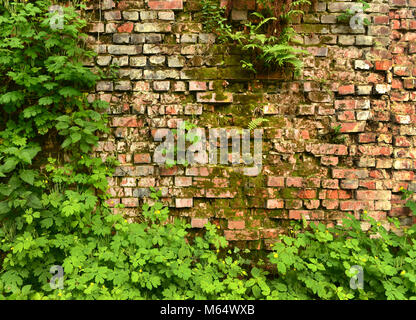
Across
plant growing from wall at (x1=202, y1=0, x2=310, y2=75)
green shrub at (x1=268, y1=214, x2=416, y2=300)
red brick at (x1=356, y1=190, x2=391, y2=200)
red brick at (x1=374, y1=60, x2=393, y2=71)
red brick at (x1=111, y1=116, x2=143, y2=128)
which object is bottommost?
green shrub at (x1=268, y1=214, x2=416, y2=300)

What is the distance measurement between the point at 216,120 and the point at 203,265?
1426mm

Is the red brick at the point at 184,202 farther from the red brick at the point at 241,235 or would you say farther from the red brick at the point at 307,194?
the red brick at the point at 307,194

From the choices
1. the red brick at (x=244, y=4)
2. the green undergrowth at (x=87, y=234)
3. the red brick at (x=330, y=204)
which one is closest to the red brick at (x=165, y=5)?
the red brick at (x=244, y=4)

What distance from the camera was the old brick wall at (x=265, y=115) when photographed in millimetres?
2596

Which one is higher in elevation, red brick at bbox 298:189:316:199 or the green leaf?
the green leaf

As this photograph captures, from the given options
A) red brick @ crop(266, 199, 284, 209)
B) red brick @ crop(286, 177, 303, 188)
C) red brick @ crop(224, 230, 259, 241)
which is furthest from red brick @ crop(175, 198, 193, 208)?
red brick @ crop(286, 177, 303, 188)

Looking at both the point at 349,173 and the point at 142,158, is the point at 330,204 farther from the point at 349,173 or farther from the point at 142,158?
the point at 142,158

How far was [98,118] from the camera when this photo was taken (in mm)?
2492

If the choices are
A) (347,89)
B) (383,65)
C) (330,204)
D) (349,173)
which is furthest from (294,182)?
(383,65)

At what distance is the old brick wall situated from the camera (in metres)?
2.60

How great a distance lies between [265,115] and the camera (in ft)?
8.65

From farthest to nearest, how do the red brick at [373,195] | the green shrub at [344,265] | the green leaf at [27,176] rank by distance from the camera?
the red brick at [373,195] < the green leaf at [27,176] < the green shrub at [344,265]

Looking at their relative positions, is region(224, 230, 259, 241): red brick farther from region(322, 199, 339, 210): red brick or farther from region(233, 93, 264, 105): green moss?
region(233, 93, 264, 105): green moss

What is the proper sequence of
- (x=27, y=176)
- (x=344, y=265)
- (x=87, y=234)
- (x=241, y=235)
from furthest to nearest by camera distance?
(x=241, y=235), (x=87, y=234), (x=27, y=176), (x=344, y=265)
